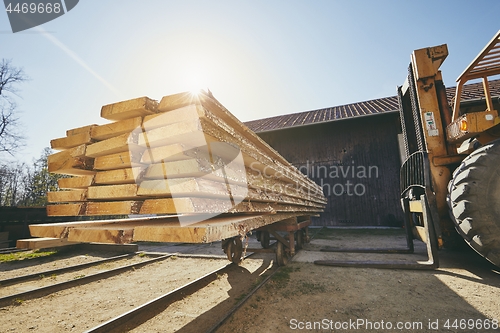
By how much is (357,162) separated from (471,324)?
10.3 metres

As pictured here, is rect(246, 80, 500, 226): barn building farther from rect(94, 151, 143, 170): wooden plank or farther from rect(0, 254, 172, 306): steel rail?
rect(94, 151, 143, 170): wooden plank

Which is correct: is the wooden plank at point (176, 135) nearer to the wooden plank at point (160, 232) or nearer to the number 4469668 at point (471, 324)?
the wooden plank at point (160, 232)

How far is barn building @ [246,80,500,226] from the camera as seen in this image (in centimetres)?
1098

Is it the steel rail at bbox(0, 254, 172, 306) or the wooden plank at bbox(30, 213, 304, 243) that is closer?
the wooden plank at bbox(30, 213, 304, 243)

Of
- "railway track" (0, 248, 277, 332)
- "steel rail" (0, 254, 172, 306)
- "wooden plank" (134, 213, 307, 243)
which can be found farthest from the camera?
"steel rail" (0, 254, 172, 306)

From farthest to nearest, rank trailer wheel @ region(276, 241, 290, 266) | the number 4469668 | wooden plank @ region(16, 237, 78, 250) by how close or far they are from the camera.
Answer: wooden plank @ region(16, 237, 78, 250) → trailer wheel @ region(276, 241, 290, 266) → the number 4469668

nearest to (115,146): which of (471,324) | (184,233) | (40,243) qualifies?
(184,233)

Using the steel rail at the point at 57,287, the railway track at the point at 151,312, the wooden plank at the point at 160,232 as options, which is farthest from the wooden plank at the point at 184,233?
the steel rail at the point at 57,287

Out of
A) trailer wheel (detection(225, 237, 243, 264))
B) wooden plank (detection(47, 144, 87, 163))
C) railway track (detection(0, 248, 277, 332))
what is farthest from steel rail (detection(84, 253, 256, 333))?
wooden plank (detection(47, 144, 87, 163))

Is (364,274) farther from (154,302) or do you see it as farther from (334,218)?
(334,218)

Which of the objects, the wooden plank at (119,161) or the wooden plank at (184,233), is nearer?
the wooden plank at (184,233)

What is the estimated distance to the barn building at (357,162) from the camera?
432 inches

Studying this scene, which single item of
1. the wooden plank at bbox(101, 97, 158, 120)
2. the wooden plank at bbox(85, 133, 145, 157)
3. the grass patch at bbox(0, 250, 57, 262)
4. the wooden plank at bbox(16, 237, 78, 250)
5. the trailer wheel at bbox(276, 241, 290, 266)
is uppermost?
the wooden plank at bbox(101, 97, 158, 120)

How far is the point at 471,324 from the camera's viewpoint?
2.27m
